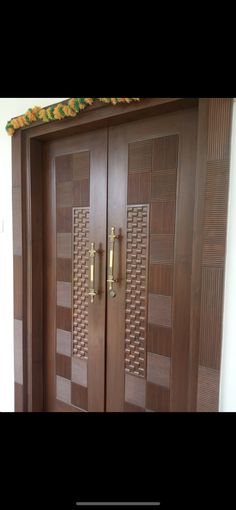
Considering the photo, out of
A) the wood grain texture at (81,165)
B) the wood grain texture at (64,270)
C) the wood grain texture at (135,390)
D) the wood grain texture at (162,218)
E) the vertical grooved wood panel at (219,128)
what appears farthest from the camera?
the wood grain texture at (64,270)

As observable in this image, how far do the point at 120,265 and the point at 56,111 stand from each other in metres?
0.83

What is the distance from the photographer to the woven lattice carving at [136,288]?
A: 1.17 m

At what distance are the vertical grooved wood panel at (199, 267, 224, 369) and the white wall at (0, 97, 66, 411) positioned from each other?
Result: 45.5 inches

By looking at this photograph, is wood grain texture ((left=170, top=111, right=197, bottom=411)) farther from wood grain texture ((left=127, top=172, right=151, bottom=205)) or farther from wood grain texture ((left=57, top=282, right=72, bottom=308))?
wood grain texture ((left=57, top=282, right=72, bottom=308))

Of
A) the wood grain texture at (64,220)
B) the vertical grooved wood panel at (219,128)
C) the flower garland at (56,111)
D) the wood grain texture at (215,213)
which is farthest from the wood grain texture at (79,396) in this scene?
the flower garland at (56,111)

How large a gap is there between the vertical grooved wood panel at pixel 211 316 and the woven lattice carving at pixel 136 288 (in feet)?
1.06

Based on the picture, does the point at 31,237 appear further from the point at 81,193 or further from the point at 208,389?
the point at 208,389

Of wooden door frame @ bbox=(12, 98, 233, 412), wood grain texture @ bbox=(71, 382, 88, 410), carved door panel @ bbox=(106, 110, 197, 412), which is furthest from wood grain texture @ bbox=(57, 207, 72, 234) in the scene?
wood grain texture @ bbox=(71, 382, 88, 410)

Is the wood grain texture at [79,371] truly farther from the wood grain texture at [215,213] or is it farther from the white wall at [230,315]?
the wood grain texture at [215,213]

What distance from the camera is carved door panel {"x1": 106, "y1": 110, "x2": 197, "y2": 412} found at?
1069 mm
